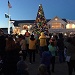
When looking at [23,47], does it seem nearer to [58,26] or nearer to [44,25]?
[44,25]

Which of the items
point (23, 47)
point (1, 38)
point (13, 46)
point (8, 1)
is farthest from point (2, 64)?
point (8, 1)

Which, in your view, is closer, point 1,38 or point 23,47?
point 1,38

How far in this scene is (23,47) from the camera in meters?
19.9

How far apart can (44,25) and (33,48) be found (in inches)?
1425

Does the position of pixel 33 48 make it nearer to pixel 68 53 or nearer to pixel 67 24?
pixel 68 53

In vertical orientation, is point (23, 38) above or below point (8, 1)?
below

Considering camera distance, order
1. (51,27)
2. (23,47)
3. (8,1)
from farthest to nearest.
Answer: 1. (51,27)
2. (8,1)
3. (23,47)

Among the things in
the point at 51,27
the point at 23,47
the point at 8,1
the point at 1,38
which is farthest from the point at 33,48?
the point at 51,27

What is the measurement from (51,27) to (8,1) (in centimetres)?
3375

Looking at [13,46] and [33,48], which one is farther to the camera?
[33,48]

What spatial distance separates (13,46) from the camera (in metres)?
11.4

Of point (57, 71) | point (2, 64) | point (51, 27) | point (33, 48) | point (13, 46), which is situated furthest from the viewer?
point (51, 27)

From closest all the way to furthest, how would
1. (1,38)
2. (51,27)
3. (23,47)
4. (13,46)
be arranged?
1. (13,46)
2. (1,38)
3. (23,47)
4. (51,27)

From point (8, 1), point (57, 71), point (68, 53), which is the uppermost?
point (8, 1)
